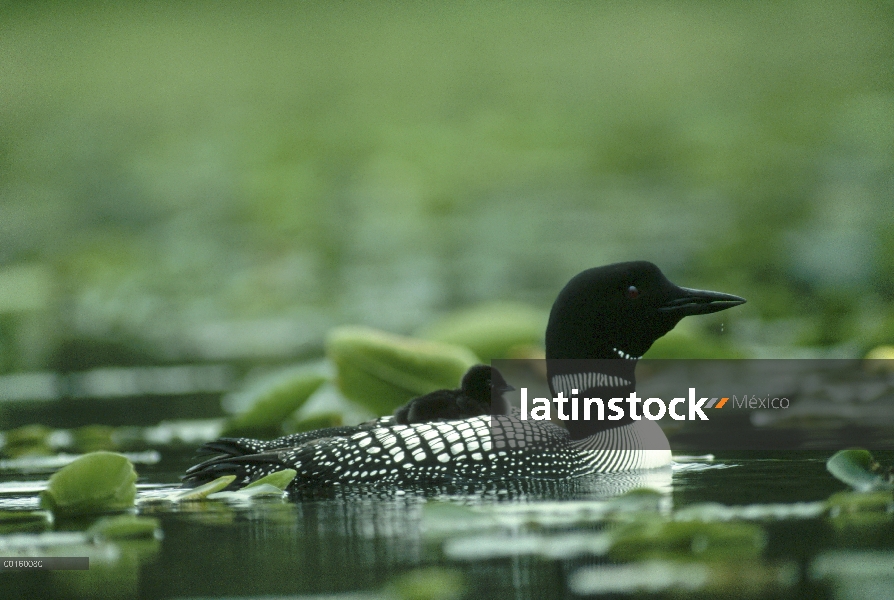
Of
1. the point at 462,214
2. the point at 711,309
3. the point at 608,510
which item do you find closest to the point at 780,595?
the point at 608,510

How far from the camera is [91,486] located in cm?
195

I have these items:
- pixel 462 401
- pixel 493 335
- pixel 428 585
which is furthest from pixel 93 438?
pixel 428 585

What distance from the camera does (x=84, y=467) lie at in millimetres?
1974

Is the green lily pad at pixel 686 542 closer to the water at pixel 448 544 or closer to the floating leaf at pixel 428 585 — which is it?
the water at pixel 448 544

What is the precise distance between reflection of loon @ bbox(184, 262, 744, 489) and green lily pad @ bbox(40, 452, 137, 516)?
19cm

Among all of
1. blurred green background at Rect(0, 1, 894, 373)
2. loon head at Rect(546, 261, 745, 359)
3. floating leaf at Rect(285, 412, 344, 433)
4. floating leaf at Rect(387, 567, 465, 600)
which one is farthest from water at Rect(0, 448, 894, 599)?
blurred green background at Rect(0, 1, 894, 373)

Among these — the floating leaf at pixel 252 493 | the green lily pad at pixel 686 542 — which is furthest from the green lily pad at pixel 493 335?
the green lily pad at pixel 686 542

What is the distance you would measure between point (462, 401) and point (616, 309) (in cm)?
38

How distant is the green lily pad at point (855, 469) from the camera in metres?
1.97

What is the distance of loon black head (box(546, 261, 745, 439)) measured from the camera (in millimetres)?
2314

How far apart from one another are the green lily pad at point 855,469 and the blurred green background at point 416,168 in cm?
177

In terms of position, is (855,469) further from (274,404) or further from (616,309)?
(274,404)

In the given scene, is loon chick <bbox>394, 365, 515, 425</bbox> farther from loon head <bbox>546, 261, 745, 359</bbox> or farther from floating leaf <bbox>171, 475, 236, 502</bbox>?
Result: floating leaf <bbox>171, 475, 236, 502</bbox>

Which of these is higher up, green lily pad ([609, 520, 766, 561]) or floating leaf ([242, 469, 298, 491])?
floating leaf ([242, 469, 298, 491])
